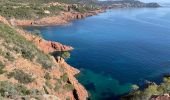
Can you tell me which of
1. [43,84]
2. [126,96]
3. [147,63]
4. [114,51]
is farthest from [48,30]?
[43,84]

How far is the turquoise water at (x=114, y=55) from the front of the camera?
94438mm

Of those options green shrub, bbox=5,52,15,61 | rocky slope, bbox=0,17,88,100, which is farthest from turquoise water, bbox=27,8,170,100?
green shrub, bbox=5,52,15,61

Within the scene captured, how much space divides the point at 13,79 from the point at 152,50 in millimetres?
92886

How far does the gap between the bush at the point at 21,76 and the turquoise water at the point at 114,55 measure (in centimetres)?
2457

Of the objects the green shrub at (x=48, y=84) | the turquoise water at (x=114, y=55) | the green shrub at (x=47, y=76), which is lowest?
the turquoise water at (x=114, y=55)

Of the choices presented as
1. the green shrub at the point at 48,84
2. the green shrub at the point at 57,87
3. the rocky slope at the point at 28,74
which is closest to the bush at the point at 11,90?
the rocky slope at the point at 28,74

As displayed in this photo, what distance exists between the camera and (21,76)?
201ft

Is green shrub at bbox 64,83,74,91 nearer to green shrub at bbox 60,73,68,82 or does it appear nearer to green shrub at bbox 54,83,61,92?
green shrub at bbox 60,73,68,82

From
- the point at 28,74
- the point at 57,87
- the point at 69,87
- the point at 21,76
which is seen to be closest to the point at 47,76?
the point at 57,87

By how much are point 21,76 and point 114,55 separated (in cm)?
7236

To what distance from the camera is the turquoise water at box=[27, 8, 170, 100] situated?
310ft

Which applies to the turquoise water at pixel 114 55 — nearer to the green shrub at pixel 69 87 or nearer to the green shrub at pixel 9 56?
the green shrub at pixel 69 87

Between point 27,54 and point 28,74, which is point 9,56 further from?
point 28,74

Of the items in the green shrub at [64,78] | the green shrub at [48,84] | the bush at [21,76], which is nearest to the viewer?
the bush at [21,76]
